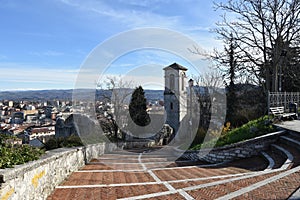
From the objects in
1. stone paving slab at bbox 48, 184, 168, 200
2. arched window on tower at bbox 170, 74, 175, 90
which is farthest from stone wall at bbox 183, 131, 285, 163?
arched window on tower at bbox 170, 74, 175, 90

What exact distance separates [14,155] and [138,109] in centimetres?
2006

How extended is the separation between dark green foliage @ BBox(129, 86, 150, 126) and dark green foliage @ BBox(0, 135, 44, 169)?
1854 centimetres

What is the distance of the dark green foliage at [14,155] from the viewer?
3.50m

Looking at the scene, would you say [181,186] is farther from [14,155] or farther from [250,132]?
[250,132]

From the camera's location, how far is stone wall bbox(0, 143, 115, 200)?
3.20 metres

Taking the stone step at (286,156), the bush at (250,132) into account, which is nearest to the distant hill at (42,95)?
the bush at (250,132)

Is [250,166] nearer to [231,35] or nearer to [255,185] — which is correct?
[255,185]

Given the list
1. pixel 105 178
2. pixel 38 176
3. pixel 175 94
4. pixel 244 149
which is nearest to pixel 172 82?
pixel 175 94

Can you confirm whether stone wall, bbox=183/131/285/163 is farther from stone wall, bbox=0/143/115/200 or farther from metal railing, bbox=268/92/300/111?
stone wall, bbox=0/143/115/200

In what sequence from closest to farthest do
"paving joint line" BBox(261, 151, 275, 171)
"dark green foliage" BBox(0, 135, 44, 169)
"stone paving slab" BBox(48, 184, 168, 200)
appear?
"dark green foliage" BBox(0, 135, 44, 169), "stone paving slab" BBox(48, 184, 168, 200), "paving joint line" BBox(261, 151, 275, 171)

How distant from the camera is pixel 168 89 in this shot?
27094 mm

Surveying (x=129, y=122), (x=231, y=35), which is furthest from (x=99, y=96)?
(x=231, y=35)

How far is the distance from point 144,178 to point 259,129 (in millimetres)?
5097

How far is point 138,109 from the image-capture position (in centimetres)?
2391
